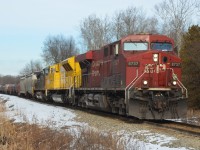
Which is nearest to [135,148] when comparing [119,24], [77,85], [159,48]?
[159,48]

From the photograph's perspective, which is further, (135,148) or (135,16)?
(135,16)

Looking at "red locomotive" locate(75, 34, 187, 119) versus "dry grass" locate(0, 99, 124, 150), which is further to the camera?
"red locomotive" locate(75, 34, 187, 119)

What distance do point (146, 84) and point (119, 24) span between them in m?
51.7

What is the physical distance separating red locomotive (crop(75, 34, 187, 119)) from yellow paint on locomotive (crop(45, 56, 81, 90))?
7.36 meters

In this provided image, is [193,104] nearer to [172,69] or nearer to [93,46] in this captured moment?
[172,69]

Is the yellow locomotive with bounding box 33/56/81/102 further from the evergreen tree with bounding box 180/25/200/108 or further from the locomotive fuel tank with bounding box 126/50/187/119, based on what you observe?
the locomotive fuel tank with bounding box 126/50/187/119

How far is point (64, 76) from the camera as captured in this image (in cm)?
2814

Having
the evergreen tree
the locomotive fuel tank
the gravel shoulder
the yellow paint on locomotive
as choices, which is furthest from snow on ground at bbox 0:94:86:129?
the evergreen tree

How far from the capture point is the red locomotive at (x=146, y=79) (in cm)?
1469

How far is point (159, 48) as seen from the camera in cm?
1602

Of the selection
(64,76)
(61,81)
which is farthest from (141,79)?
(61,81)

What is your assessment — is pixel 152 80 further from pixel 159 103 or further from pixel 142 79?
pixel 159 103

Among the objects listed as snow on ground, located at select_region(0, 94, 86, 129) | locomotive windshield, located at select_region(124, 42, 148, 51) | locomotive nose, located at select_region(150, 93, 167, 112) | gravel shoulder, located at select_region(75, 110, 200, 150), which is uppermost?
locomotive windshield, located at select_region(124, 42, 148, 51)

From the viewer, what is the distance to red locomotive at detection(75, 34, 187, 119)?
14688mm
